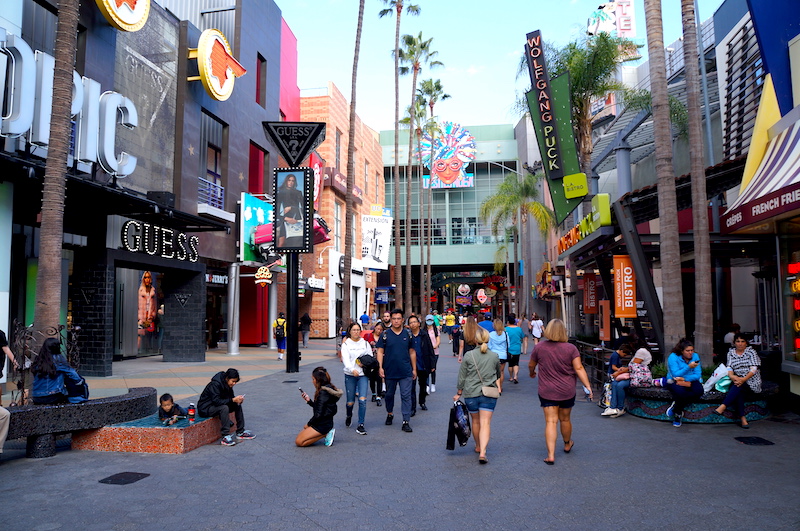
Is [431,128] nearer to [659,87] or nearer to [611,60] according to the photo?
[611,60]

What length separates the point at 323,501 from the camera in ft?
19.1

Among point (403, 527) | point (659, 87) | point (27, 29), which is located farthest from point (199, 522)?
point (27, 29)

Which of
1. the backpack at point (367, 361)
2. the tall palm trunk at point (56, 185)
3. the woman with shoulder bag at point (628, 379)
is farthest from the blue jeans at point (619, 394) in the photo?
the tall palm trunk at point (56, 185)

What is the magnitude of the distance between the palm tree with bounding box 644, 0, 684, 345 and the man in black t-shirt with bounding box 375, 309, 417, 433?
5045 mm

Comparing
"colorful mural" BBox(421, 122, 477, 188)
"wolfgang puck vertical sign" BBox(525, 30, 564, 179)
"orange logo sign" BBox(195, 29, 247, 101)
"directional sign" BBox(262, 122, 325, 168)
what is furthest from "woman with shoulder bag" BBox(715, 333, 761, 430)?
"colorful mural" BBox(421, 122, 477, 188)

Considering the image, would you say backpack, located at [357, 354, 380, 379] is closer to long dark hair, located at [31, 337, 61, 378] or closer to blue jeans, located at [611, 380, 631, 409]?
long dark hair, located at [31, 337, 61, 378]

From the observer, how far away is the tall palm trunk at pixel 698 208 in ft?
36.3

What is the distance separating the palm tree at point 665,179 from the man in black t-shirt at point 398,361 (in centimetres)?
505

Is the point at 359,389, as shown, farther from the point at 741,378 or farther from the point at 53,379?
the point at 741,378

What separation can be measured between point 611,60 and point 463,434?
54.2 feet

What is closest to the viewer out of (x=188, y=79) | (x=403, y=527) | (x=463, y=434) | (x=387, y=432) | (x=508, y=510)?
(x=403, y=527)

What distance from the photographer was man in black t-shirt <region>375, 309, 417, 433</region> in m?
9.33

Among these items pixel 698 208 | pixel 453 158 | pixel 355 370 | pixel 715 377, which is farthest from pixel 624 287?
pixel 453 158

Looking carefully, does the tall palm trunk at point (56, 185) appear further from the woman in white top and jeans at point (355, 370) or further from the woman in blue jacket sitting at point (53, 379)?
the woman in white top and jeans at point (355, 370)
